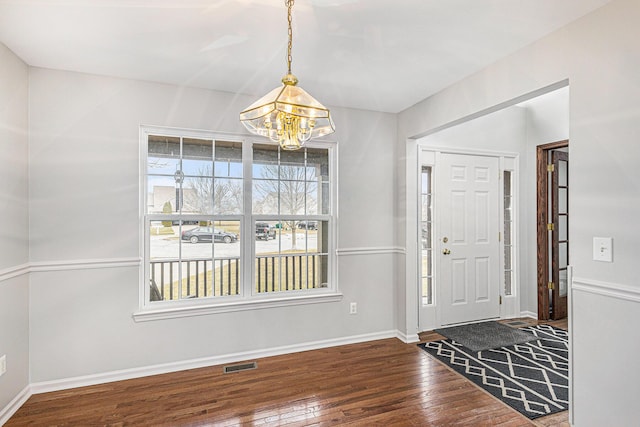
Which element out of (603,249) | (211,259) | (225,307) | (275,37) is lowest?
(225,307)

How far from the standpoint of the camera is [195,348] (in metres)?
2.96

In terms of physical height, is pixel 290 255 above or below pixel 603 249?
below

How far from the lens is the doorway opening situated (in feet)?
13.6

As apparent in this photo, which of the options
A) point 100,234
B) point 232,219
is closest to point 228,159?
point 232,219

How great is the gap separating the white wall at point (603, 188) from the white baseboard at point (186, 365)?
1.97m

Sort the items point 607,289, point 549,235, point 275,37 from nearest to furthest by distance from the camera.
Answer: point 607,289 → point 275,37 → point 549,235

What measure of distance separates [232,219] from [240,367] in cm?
136

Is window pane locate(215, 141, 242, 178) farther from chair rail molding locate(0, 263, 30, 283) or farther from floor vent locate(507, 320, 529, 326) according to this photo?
floor vent locate(507, 320, 529, 326)

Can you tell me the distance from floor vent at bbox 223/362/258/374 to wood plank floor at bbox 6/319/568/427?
54mm

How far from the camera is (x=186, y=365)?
2.91 meters

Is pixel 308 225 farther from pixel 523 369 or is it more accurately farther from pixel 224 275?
pixel 523 369

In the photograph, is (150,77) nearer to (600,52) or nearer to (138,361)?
(138,361)

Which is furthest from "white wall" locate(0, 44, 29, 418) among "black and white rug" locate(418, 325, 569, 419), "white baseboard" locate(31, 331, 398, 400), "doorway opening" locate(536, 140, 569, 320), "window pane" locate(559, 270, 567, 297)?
"window pane" locate(559, 270, 567, 297)

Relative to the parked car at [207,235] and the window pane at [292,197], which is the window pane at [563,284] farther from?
the parked car at [207,235]
